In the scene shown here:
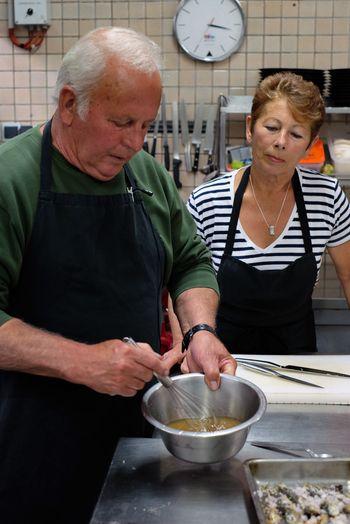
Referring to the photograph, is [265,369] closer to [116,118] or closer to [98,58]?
[116,118]

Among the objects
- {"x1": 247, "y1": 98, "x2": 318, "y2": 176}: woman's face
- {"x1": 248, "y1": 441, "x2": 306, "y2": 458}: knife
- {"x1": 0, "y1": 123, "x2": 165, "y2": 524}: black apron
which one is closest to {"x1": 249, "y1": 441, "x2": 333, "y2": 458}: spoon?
{"x1": 248, "y1": 441, "x2": 306, "y2": 458}: knife

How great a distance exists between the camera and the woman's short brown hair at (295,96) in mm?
2084

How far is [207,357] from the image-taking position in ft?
4.74

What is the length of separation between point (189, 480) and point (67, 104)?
2.58 feet

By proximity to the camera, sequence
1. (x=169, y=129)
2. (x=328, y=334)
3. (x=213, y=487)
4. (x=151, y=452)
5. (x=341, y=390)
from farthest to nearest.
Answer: (x=169, y=129)
(x=328, y=334)
(x=341, y=390)
(x=151, y=452)
(x=213, y=487)

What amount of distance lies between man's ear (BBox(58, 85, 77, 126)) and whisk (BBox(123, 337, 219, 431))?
1.89 feet

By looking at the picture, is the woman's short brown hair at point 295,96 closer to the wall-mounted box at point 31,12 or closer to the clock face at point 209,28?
the clock face at point 209,28

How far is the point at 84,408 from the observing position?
58.5 inches

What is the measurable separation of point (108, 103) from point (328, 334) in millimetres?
2332

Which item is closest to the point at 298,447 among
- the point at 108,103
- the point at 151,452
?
the point at 151,452

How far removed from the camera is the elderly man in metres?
1.26

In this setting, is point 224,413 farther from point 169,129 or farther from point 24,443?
point 169,129

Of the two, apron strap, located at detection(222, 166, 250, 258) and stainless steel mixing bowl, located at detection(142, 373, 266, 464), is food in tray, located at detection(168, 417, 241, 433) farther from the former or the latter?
apron strap, located at detection(222, 166, 250, 258)

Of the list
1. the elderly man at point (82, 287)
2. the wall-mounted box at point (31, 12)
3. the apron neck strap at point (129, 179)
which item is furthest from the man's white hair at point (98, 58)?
the wall-mounted box at point (31, 12)
